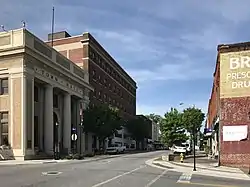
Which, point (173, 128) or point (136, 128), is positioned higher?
point (173, 128)

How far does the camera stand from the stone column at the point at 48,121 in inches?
1940

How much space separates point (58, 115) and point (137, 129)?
171 ft

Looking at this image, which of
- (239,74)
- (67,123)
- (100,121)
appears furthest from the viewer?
(100,121)

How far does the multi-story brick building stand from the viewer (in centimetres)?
7113

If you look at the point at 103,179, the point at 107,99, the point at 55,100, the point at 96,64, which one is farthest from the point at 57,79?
the point at 103,179

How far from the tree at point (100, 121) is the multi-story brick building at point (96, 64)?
742cm

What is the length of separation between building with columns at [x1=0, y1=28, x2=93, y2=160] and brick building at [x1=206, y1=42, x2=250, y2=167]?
71.4 ft

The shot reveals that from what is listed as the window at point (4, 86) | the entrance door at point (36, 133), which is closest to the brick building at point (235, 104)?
the entrance door at point (36, 133)

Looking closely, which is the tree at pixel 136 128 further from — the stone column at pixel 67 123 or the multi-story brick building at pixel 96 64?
the stone column at pixel 67 123

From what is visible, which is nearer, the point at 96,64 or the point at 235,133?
the point at 235,133

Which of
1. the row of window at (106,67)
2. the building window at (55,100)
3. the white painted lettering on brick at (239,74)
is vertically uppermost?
the row of window at (106,67)

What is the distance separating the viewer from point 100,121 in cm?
6347

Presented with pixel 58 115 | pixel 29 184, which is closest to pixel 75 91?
pixel 58 115

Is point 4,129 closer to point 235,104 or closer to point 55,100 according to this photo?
point 55,100
